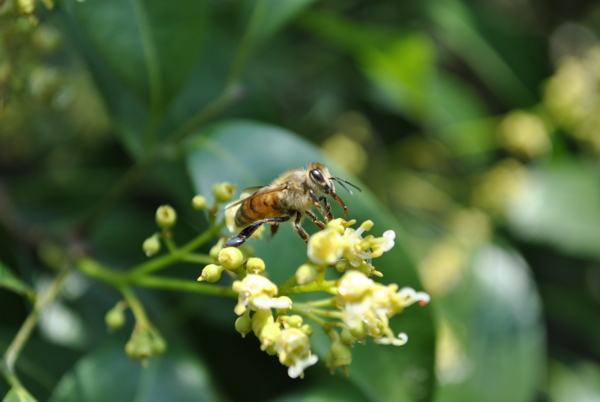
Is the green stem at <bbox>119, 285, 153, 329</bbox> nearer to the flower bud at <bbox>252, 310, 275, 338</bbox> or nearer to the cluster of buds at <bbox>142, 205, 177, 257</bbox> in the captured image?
the cluster of buds at <bbox>142, 205, 177, 257</bbox>

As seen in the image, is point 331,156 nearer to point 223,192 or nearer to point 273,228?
point 273,228

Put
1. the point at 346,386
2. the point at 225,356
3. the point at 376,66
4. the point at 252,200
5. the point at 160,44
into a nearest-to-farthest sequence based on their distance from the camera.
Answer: the point at 252,200 < the point at 160,44 < the point at 346,386 < the point at 225,356 < the point at 376,66

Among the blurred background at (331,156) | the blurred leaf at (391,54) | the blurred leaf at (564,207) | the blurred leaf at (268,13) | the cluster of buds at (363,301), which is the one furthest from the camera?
the blurred leaf at (564,207)

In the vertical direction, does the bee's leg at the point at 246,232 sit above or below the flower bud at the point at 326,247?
below

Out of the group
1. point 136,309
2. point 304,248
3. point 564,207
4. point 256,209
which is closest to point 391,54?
point 564,207

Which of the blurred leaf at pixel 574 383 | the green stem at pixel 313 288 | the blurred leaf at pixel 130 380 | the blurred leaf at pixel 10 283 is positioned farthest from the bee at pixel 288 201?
the blurred leaf at pixel 574 383

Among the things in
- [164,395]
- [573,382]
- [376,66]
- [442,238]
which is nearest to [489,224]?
[442,238]

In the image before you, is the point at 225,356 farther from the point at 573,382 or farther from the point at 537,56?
the point at 537,56

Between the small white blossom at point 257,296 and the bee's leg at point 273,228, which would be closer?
the small white blossom at point 257,296

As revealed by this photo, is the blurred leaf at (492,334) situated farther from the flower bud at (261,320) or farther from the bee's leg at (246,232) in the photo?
the flower bud at (261,320)
